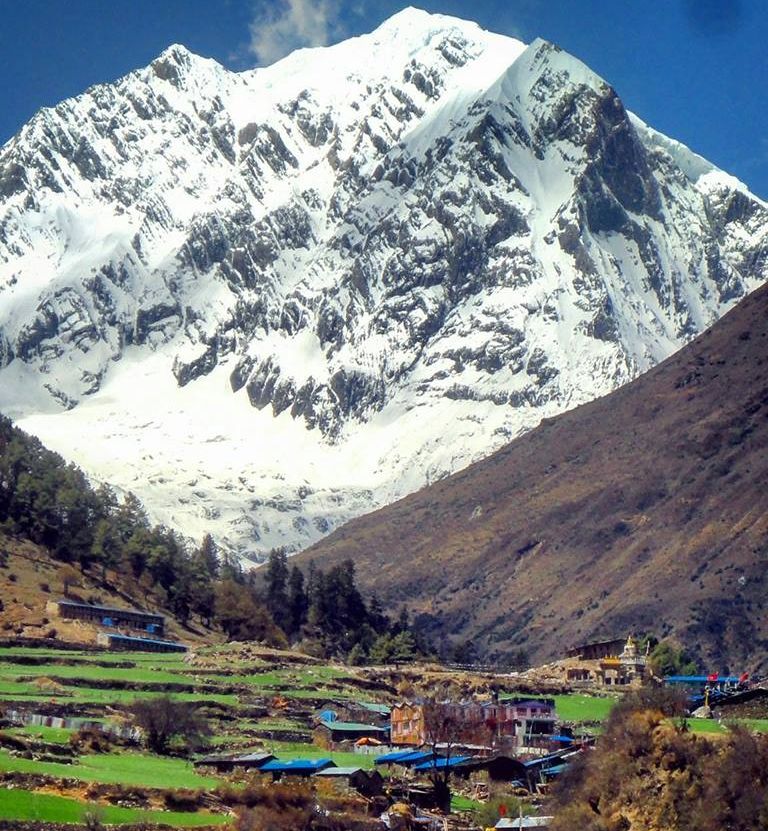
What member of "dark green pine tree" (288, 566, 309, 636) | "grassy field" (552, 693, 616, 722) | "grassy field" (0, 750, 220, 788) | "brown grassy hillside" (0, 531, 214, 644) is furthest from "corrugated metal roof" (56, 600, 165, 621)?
"grassy field" (0, 750, 220, 788)

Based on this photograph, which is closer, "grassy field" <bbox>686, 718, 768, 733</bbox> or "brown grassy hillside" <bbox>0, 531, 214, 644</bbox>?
"grassy field" <bbox>686, 718, 768, 733</bbox>

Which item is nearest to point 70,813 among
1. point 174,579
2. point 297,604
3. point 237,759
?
point 237,759

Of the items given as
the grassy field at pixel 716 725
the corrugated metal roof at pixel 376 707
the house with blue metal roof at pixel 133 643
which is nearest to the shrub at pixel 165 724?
the corrugated metal roof at pixel 376 707

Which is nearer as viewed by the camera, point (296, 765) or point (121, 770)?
point (121, 770)

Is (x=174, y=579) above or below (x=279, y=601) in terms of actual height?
below

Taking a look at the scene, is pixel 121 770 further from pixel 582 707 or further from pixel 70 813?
pixel 582 707

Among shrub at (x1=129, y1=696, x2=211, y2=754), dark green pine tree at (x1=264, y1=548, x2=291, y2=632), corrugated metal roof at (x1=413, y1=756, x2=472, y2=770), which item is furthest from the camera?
dark green pine tree at (x1=264, y1=548, x2=291, y2=632)

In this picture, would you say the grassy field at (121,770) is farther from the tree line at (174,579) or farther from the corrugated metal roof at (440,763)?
the tree line at (174,579)

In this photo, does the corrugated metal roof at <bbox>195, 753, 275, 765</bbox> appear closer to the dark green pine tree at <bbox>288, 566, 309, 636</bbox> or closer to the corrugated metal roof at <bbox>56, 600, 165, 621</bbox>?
the corrugated metal roof at <bbox>56, 600, 165, 621</bbox>
